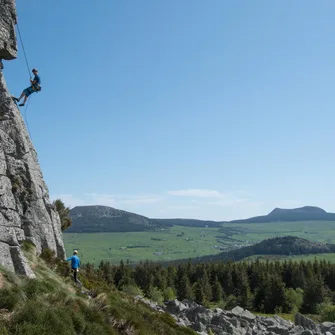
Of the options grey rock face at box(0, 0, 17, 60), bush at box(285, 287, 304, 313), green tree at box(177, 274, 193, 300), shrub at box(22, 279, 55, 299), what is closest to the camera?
shrub at box(22, 279, 55, 299)

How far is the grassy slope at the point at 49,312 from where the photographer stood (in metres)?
13.1

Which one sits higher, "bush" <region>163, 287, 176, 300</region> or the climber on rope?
the climber on rope

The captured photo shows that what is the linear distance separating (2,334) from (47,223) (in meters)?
14.8

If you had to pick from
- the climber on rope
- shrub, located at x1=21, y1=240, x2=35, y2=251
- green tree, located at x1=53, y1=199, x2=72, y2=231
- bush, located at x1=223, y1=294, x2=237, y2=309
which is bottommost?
bush, located at x1=223, y1=294, x2=237, y2=309

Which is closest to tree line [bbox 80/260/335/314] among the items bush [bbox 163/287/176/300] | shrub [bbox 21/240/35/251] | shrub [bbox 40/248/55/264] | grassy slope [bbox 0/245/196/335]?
bush [bbox 163/287/176/300]

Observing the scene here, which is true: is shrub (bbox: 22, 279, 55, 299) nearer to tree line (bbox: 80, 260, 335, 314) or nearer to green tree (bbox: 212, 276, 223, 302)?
tree line (bbox: 80, 260, 335, 314)

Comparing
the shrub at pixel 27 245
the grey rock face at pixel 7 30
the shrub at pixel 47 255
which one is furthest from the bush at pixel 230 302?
the grey rock face at pixel 7 30

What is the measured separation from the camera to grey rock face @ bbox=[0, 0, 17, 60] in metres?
25.9

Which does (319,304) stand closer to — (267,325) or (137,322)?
(267,325)

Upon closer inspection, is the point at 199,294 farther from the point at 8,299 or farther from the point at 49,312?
the point at 8,299

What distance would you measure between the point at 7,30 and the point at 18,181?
11490 mm

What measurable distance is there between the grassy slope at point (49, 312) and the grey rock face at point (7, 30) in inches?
598

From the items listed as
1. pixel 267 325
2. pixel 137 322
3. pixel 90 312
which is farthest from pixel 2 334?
pixel 267 325

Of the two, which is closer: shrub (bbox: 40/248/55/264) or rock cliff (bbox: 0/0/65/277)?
rock cliff (bbox: 0/0/65/277)
